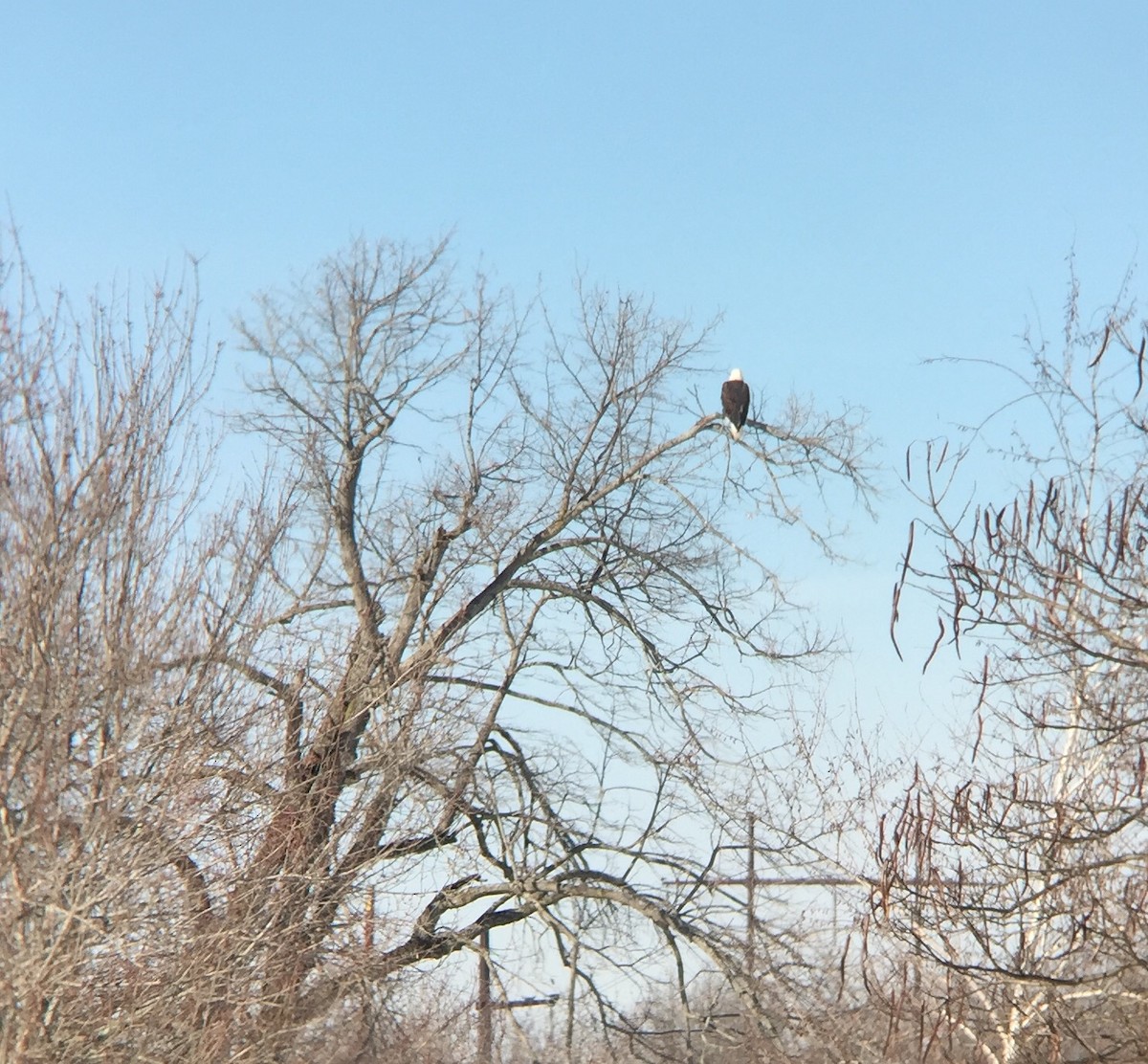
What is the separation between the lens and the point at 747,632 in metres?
15.6

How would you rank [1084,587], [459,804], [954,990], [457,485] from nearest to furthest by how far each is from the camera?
[1084,587]
[954,990]
[459,804]
[457,485]

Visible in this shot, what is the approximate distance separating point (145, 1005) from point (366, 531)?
23.3 ft

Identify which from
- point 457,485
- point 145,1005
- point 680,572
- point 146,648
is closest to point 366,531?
point 457,485

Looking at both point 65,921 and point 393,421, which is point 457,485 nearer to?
point 393,421

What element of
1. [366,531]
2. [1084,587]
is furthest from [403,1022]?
[1084,587]

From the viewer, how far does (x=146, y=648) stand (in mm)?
9656

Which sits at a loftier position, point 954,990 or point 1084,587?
point 1084,587

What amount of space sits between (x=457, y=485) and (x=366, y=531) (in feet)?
3.63

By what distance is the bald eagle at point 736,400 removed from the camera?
48.0ft

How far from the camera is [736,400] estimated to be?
14.6 m

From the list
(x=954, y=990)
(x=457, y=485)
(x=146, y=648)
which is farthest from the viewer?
(x=457, y=485)

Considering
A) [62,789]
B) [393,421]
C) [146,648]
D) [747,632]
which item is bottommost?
[62,789]

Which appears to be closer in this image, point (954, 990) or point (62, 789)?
point (62, 789)

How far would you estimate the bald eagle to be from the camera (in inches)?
575
